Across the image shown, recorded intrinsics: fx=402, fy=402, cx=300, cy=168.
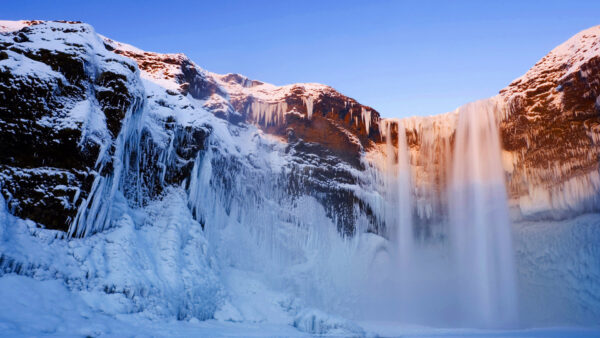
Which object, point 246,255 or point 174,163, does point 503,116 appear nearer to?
point 246,255

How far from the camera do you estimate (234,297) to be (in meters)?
15.3

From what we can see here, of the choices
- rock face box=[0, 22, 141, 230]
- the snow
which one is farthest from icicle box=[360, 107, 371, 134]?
the snow

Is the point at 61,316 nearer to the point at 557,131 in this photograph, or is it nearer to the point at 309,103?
the point at 309,103

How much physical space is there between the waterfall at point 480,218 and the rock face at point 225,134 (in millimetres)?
814

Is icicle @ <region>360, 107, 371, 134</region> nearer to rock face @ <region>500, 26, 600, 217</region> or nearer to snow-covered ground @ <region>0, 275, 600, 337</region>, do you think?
rock face @ <region>500, 26, 600, 217</region>

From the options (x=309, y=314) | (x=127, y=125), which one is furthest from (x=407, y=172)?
(x=127, y=125)

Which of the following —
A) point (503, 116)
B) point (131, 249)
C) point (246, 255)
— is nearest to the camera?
point (131, 249)

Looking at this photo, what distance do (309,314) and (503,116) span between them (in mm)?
15050

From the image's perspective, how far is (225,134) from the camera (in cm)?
1984

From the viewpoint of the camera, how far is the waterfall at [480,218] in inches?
810

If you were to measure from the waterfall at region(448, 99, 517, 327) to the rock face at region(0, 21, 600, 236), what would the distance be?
2.67ft

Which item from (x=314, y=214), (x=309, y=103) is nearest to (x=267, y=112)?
(x=309, y=103)

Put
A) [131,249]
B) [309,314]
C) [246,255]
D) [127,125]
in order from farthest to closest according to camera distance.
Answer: [246,255] < [309,314] < [127,125] < [131,249]

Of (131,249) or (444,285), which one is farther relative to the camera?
(444,285)
